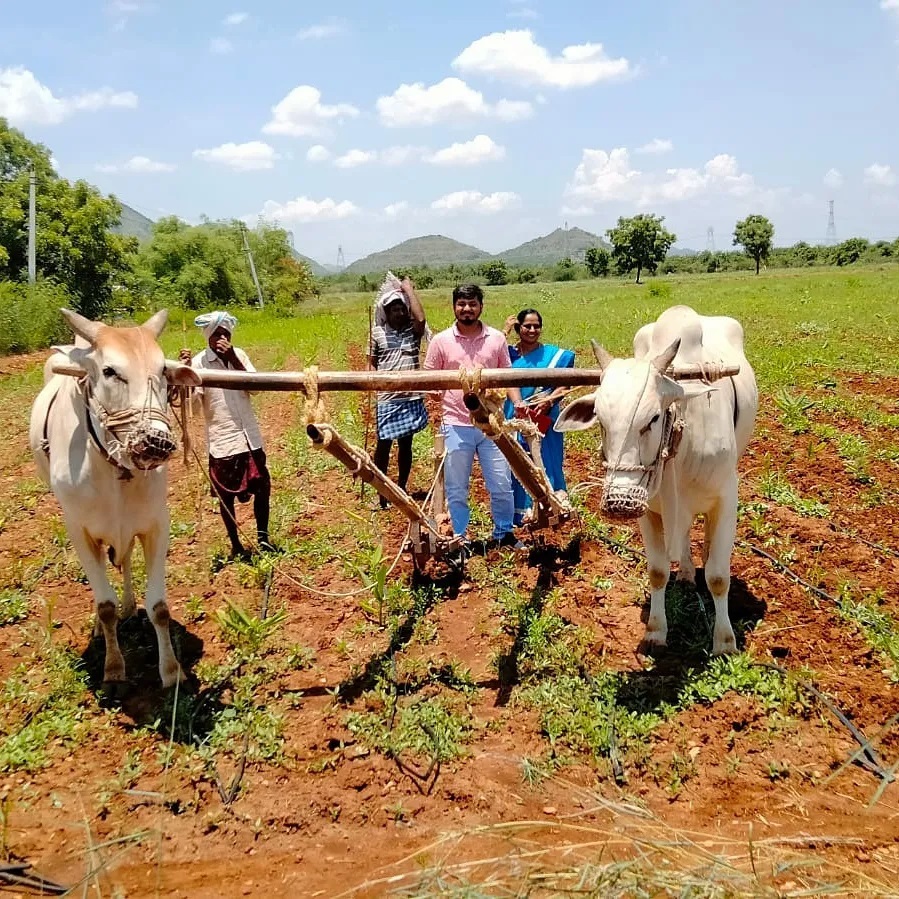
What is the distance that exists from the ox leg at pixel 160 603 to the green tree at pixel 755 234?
63927mm

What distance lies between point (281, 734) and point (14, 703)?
168 centimetres

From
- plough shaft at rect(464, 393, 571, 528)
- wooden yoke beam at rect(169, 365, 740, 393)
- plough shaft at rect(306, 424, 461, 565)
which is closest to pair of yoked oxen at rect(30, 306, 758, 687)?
wooden yoke beam at rect(169, 365, 740, 393)

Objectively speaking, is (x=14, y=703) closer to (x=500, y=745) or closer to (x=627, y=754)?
(x=500, y=745)

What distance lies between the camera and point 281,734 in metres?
3.70

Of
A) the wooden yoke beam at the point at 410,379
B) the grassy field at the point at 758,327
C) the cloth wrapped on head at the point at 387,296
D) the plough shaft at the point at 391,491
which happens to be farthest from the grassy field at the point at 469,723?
the grassy field at the point at 758,327

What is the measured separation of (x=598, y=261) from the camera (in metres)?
77.7

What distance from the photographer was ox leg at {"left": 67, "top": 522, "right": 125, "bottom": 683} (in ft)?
13.2

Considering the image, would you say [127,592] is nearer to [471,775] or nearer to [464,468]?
[464,468]

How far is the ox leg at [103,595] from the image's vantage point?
402 cm

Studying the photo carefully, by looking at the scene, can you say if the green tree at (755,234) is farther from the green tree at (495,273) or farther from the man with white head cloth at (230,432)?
the man with white head cloth at (230,432)

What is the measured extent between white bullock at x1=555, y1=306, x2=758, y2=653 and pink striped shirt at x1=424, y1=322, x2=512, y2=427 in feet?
3.53

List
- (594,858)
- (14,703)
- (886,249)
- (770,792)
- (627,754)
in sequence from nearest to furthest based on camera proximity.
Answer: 1. (594,858)
2. (770,792)
3. (627,754)
4. (14,703)
5. (886,249)

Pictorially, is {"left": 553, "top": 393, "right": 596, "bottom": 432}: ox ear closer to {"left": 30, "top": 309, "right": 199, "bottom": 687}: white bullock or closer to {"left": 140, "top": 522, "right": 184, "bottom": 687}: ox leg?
{"left": 30, "top": 309, "right": 199, "bottom": 687}: white bullock

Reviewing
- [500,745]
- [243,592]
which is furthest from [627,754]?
[243,592]
